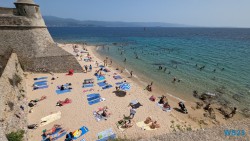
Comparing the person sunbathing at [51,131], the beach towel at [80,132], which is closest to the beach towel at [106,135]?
the beach towel at [80,132]

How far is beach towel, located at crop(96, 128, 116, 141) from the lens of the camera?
13748 millimetres

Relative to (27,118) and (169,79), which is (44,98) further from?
(169,79)

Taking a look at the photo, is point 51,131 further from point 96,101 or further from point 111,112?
point 96,101

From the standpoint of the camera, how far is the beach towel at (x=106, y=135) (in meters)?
13.7

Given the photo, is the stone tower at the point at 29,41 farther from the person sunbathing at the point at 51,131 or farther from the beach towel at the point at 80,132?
the beach towel at the point at 80,132

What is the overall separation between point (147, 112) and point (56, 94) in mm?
12327

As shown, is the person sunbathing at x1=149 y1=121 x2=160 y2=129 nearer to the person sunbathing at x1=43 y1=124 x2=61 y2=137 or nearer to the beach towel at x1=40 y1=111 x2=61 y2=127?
the person sunbathing at x1=43 y1=124 x2=61 y2=137

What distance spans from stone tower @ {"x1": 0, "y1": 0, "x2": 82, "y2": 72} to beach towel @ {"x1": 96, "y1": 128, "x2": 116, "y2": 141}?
17.4 meters

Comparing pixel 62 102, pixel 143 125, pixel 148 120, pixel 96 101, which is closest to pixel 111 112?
pixel 96 101

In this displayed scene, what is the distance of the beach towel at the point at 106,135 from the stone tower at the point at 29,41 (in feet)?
57.2

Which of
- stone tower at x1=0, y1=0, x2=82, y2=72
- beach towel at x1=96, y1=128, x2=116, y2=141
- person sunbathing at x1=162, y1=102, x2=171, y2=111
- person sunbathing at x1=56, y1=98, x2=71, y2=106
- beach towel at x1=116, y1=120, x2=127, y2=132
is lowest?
person sunbathing at x1=162, y1=102, x2=171, y2=111

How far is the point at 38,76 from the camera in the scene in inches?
1028

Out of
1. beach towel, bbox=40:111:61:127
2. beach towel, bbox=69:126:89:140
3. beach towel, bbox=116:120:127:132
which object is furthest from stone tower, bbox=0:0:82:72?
beach towel, bbox=116:120:127:132

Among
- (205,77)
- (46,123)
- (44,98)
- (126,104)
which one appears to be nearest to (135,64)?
Answer: (205,77)
